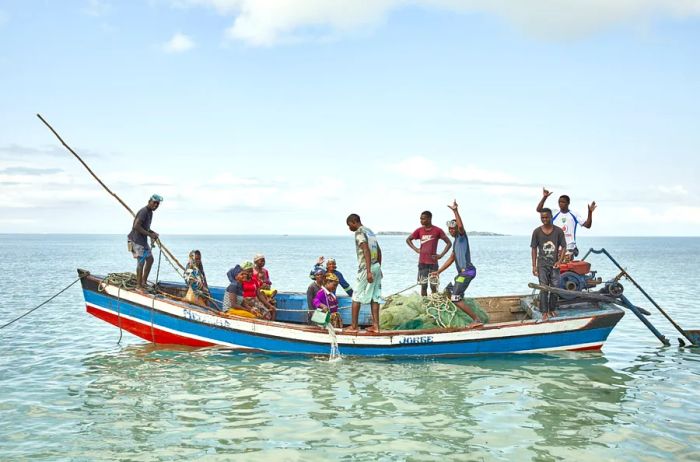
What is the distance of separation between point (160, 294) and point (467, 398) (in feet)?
23.5

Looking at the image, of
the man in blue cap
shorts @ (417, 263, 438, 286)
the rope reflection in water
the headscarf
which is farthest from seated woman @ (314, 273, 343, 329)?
the man in blue cap

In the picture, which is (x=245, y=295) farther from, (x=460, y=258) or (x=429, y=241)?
(x=460, y=258)

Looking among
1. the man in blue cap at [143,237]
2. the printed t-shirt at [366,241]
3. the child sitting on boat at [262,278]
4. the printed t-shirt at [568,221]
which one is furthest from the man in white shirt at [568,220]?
the man in blue cap at [143,237]

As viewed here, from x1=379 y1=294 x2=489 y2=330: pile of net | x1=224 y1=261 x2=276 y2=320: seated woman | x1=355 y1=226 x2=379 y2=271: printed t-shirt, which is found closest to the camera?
x1=355 y1=226 x2=379 y2=271: printed t-shirt

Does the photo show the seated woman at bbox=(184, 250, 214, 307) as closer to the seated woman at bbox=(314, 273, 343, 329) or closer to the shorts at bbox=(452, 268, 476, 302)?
the seated woman at bbox=(314, 273, 343, 329)

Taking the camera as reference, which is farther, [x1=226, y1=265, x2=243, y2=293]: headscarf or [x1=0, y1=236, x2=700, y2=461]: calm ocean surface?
[x1=226, y1=265, x2=243, y2=293]: headscarf

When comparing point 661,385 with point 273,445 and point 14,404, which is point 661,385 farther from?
point 14,404

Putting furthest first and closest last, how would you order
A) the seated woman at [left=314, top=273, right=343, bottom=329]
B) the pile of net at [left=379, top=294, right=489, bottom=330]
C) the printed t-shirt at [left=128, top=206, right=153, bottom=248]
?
1. the printed t-shirt at [left=128, top=206, right=153, bottom=248]
2. the pile of net at [left=379, top=294, right=489, bottom=330]
3. the seated woman at [left=314, top=273, right=343, bottom=329]

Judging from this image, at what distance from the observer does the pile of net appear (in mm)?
11797

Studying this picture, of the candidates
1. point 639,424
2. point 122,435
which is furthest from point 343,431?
point 639,424

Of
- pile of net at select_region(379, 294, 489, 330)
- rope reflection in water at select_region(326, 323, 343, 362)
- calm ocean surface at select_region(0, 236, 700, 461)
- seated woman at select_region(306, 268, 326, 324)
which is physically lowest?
calm ocean surface at select_region(0, 236, 700, 461)

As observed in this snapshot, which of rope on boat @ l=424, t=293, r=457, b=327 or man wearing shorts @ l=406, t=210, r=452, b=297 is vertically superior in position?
man wearing shorts @ l=406, t=210, r=452, b=297

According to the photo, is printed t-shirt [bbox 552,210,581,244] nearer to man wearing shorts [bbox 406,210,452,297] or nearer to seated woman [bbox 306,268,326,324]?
man wearing shorts [bbox 406,210,452,297]

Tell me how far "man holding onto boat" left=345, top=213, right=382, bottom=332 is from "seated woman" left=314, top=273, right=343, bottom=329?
65 centimetres
